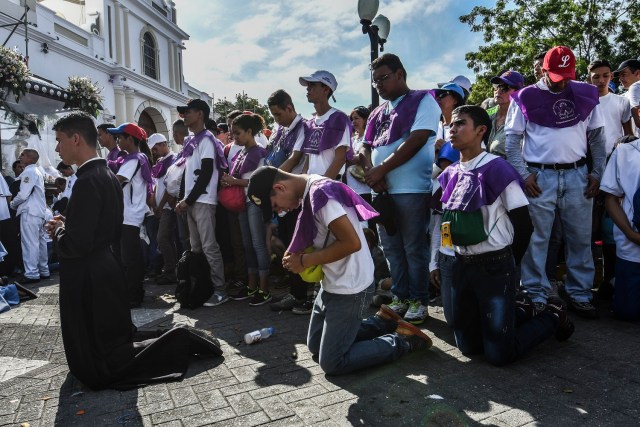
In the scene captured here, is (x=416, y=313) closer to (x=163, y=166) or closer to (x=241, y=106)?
(x=163, y=166)

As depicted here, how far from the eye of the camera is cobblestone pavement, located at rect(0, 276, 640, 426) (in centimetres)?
264

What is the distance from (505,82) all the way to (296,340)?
11.2 feet

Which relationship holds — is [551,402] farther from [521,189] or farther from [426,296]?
[426,296]

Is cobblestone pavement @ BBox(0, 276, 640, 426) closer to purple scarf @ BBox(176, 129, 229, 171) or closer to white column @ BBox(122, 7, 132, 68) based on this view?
purple scarf @ BBox(176, 129, 229, 171)

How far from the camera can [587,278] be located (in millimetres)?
4270

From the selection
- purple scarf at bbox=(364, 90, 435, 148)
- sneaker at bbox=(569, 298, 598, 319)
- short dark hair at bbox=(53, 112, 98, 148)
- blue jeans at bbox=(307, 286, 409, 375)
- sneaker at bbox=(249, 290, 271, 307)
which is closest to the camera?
blue jeans at bbox=(307, 286, 409, 375)

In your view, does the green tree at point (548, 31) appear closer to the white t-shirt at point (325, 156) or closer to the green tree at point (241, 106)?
the white t-shirt at point (325, 156)

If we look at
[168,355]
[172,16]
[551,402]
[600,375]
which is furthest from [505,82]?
[172,16]

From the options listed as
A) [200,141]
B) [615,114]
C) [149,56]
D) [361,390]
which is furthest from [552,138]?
[149,56]

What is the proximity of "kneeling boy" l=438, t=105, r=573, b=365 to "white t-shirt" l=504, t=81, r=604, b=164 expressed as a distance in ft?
3.33

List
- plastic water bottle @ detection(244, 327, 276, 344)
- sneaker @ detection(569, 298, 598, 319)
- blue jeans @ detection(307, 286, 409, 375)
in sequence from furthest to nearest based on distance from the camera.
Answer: sneaker @ detection(569, 298, 598, 319) < plastic water bottle @ detection(244, 327, 276, 344) < blue jeans @ detection(307, 286, 409, 375)

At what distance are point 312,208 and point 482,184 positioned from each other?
119cm

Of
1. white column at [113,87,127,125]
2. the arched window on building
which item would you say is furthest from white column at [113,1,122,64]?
the arched window on building

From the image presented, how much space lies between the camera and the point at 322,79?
4.72 meters
